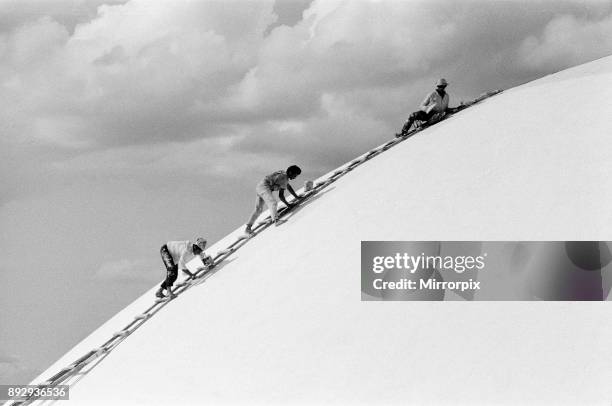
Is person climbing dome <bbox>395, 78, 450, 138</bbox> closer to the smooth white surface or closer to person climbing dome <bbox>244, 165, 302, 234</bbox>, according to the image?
the smooth white surface

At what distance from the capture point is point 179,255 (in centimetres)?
1266

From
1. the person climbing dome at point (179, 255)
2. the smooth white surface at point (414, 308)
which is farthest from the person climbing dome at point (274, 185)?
the person climbing dome at point (179, 255)

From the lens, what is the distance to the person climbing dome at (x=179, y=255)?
1245cm

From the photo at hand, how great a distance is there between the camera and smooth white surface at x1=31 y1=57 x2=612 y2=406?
317 inches

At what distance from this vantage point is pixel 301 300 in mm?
10078

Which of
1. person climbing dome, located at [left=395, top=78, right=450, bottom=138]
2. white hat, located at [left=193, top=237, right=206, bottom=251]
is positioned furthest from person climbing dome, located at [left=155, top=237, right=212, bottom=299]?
person climbing dome, located at [left=395, top=78, right=450, bottom=138]

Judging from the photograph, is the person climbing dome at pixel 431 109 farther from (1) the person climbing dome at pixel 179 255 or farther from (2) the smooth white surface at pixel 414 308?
(1) the person climbing dome at pixel 179 255

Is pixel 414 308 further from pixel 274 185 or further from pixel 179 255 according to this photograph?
pixel 179 255

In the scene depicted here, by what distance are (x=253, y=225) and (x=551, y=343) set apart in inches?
306

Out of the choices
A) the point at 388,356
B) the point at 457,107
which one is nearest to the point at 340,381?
the point at 388,356

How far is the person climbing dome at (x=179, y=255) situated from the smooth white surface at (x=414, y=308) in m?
0.52

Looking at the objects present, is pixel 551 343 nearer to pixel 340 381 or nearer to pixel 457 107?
pixel 340 381

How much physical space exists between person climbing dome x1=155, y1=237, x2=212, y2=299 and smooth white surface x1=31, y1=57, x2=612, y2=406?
0.52 meters

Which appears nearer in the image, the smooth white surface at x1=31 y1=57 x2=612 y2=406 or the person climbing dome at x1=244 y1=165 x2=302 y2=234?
the smooth white surface at x1=31 y1=57 x2=612 y2=406
